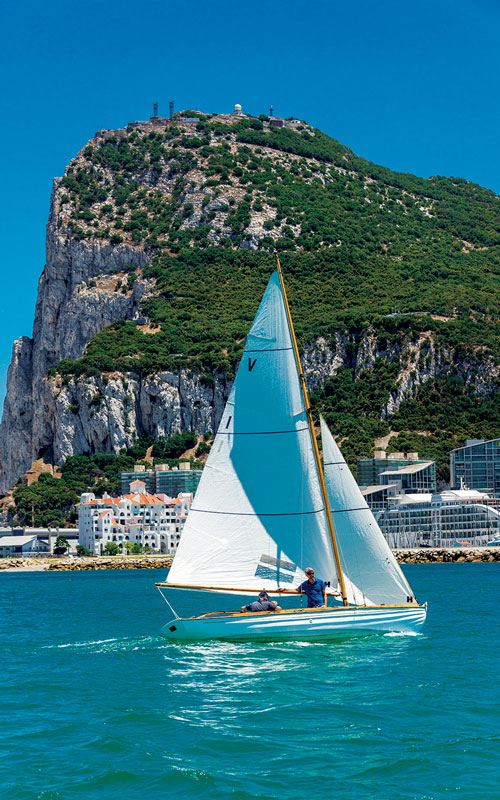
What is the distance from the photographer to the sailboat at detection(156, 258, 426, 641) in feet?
97.8

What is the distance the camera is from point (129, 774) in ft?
55.2

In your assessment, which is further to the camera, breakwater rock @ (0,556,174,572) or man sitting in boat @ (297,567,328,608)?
breakwater rock @ (0,556,174,572)

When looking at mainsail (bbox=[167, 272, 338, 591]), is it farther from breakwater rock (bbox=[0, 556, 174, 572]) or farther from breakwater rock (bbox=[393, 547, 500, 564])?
breakwater rock (bbox=[0, 556, 174, 572])

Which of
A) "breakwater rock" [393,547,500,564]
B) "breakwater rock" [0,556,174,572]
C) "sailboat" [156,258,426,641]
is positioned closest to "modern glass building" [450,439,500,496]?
"breakwater rock" [393,547,500,564]

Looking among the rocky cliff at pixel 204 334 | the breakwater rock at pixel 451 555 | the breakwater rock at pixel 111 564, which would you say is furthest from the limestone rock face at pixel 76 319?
the breakwater rock at pixel 451 555

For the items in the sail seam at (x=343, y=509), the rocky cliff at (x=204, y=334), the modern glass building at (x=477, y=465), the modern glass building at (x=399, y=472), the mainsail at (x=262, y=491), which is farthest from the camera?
the rocky cliff at (x=204, y=334)

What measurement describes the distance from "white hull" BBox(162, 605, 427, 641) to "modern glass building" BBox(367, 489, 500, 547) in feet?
321

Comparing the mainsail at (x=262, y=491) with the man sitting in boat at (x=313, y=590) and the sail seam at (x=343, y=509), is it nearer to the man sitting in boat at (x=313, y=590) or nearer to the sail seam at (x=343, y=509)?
the sail seam at (x=343, y=509)

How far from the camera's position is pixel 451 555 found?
109875 millimetres

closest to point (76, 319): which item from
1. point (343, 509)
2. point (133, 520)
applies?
point (133, 520)

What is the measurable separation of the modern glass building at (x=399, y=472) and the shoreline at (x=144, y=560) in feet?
42.9

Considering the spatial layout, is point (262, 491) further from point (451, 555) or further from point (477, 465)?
point (477, 465)

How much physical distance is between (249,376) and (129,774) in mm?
15579

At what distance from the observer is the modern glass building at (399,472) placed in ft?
440
